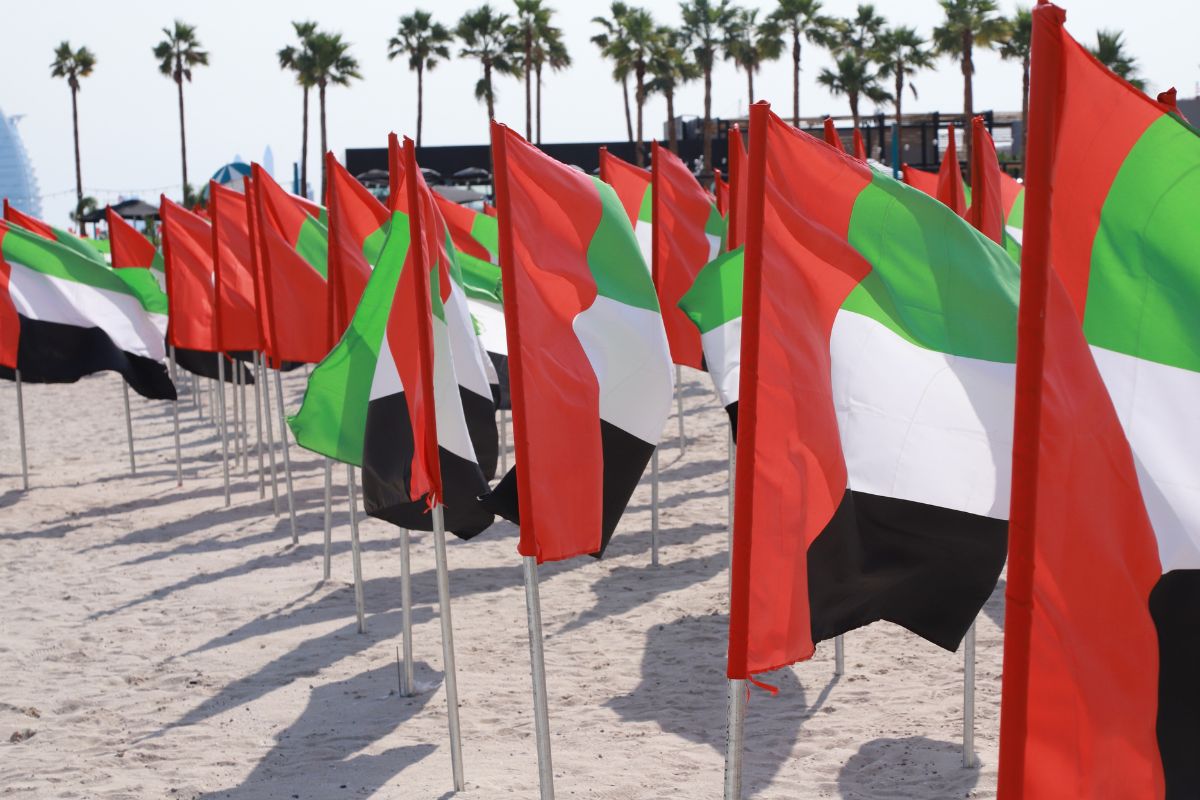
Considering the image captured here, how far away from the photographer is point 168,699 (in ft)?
27.8

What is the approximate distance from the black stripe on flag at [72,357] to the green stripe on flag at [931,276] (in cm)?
1198

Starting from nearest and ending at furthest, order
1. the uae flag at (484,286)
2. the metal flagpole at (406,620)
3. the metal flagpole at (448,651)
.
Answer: the metal flagpole at (448,651) < the metal flagpole at (406,620) < the uae flag at (484,286)

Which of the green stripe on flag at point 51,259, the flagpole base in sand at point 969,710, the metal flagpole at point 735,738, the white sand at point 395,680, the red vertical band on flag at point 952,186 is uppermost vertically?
the red vertical band on flag at point 952,186

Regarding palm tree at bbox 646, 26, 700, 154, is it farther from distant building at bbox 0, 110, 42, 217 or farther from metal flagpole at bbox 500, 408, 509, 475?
distant building at bbox 0, 110, 42, 217

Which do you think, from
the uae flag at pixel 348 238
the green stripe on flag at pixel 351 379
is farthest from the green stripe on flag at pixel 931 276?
the uae flag at pixel 348 238

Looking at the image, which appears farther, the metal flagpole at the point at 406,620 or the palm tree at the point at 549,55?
the palm tree at the point at 549,55

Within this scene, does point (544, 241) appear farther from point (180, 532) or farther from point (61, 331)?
point (61, 331)

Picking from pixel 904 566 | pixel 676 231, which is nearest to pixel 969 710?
pixel 904 566

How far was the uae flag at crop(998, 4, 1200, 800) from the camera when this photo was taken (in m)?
3.29

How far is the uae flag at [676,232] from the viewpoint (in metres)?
12.4

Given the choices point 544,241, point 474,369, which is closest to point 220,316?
point 474,369

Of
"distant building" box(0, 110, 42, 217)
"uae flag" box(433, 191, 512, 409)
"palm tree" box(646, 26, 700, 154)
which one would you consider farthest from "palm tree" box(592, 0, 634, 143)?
"distant building" box(0, 110, 42, 217)

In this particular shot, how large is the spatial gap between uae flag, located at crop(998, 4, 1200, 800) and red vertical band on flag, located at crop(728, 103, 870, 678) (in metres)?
1.25

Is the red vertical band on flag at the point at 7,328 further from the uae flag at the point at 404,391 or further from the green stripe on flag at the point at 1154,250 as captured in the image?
the green stripe on flag at the point at 1154,250
